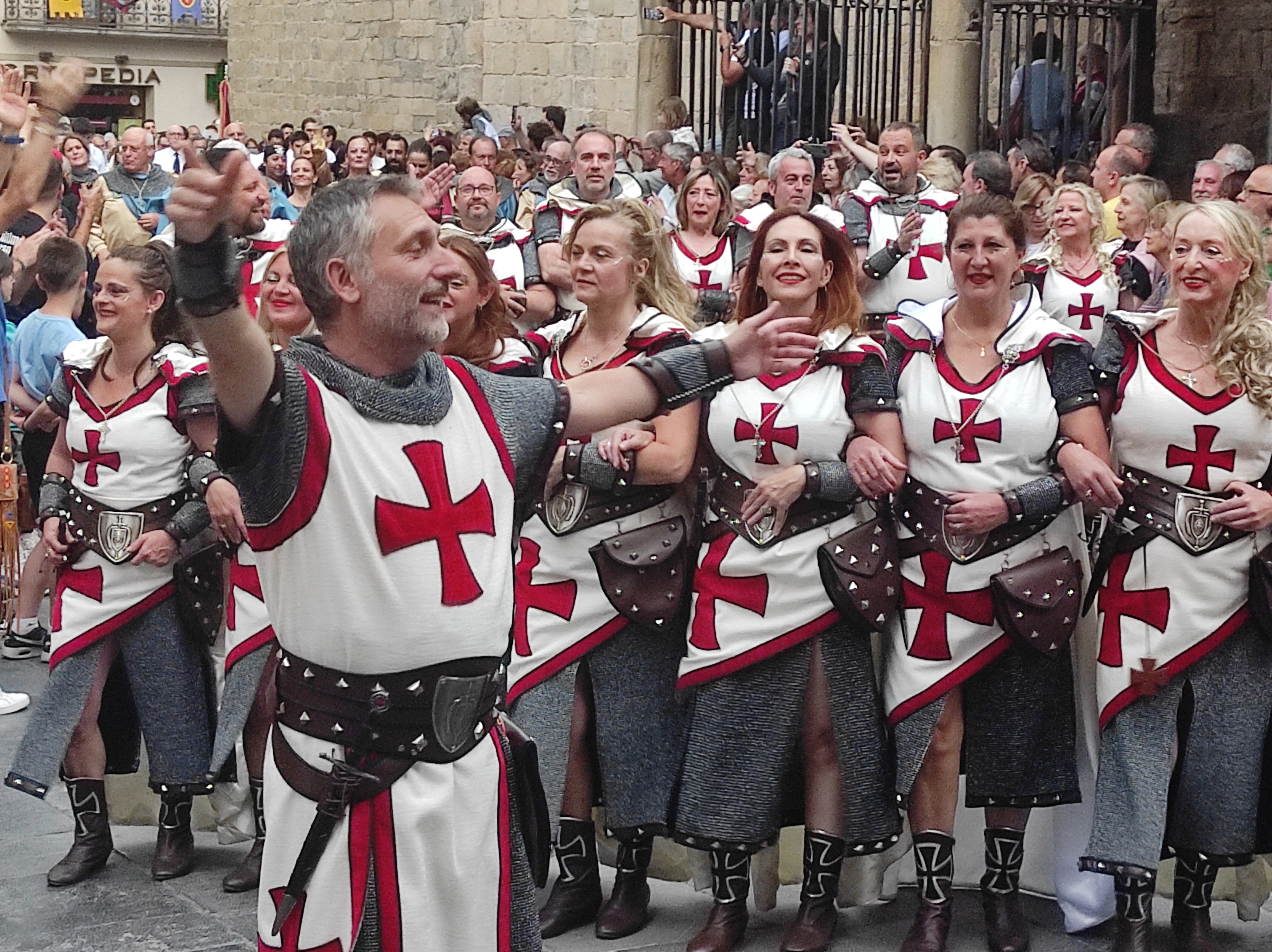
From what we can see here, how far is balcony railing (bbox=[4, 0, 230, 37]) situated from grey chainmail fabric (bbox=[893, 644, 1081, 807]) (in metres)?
34.5

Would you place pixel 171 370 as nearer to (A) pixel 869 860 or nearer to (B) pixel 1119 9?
(A) pixel 869 860

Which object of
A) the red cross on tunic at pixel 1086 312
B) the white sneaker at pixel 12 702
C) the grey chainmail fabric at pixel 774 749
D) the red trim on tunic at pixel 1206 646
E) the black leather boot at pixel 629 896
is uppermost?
the red cross on tunic at pixel 1086 312

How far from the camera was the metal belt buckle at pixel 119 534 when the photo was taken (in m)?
4.86

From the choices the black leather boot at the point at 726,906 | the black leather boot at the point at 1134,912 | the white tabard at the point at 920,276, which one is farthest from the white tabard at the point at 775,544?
the white tabard at the point at 920,276

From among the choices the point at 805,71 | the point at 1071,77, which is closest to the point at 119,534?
the point at 1071,77

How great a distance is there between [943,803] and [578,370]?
4.49 ft

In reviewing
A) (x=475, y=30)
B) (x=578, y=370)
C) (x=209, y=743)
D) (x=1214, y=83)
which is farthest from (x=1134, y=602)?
(x=475, y=30)

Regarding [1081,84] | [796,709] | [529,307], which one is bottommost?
[796,709]

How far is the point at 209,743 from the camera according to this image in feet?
16.5

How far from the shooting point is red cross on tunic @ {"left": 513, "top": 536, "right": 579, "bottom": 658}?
4.68 meters

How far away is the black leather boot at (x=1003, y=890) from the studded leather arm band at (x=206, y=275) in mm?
2688

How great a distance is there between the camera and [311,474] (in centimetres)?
282

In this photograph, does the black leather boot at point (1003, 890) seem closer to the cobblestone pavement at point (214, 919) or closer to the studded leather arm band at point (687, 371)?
the cobblestone pavement at point (214, 919)

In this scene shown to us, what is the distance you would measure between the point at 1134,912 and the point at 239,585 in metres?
2.30
